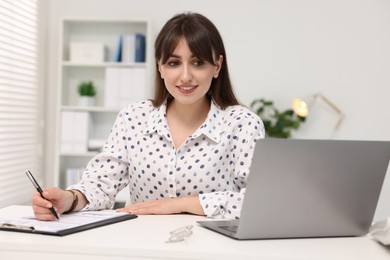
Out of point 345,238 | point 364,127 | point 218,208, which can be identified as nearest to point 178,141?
point 218,208

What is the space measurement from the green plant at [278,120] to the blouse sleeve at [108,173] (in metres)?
2.52

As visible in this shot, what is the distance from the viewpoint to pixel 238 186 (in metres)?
2.01

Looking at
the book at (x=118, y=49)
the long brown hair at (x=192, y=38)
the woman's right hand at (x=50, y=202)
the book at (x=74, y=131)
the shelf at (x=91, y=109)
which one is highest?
the long brown hair at (x=192, y=38)

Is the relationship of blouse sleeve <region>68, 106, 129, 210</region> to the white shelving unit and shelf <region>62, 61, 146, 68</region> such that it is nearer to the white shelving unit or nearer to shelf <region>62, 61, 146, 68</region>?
shelf <region>62, 61, 146, 68</region>

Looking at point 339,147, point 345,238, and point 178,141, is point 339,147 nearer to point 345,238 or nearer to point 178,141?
point 345,238

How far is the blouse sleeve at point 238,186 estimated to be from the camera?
5.50 feet

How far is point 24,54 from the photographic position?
13.9 feet

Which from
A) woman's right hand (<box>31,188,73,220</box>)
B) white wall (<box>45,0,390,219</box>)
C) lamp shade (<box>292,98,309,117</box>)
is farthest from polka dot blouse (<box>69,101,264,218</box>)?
white wall (<box>45,0,390,219</box>)

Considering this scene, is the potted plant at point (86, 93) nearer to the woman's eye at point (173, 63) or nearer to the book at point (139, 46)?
the book at point (139, 46)

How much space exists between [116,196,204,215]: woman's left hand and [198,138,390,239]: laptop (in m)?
0.27

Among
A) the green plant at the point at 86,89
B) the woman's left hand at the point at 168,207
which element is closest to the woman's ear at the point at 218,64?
the woman's left hand at the point at 168,207

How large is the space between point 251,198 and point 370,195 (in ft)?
1.16

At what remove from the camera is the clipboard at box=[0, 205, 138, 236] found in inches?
50.4

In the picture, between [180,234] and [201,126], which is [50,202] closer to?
[180,234]
